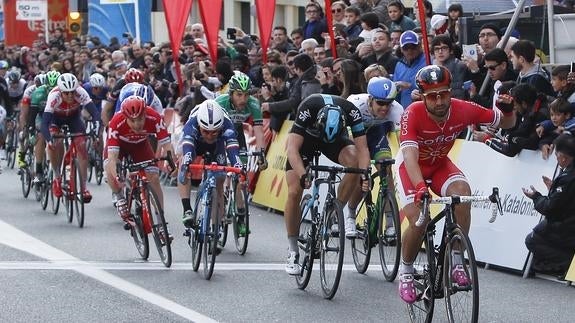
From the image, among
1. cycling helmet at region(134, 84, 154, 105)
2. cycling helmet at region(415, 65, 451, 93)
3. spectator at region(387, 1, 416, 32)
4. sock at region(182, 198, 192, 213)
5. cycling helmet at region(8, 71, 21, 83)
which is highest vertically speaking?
spectator at region(387, 1, 416, 32)

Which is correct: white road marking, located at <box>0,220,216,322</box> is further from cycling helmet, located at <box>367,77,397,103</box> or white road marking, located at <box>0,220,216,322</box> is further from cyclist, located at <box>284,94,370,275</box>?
cycling helmet, located at <box>367,77,397,103</box>

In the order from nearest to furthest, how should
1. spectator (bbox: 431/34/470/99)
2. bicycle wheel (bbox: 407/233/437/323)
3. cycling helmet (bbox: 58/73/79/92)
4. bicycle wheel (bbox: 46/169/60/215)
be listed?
bicycle wheel (bbox: 407/233/437/323)
spectator (bbox: 431/34/470/99)
cycling helmet (bbox: 58/73/79/92)
bicycle wheel (bbox: 46/169/60/215)

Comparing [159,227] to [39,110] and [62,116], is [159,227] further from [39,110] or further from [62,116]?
[39,110]

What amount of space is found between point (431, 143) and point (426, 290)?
3.56ft

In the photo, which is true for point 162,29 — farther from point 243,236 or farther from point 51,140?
point 243,236

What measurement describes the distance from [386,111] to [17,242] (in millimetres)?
4389

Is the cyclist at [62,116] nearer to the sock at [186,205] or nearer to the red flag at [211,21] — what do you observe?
the sock at [186,205]

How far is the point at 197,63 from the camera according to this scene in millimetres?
21938

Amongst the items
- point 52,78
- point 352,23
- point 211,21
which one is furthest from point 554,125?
point 211,21

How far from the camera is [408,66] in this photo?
16031 millimetres

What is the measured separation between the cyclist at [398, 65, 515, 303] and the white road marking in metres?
1.58

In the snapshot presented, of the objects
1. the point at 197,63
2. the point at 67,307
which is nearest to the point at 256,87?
the point at 197,63

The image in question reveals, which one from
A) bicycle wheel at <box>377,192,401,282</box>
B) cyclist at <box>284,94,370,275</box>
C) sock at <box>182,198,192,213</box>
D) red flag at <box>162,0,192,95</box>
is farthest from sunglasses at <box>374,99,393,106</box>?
red flag at <box>162,0,192,95</box>

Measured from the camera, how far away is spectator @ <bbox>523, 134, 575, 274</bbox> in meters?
11.7
